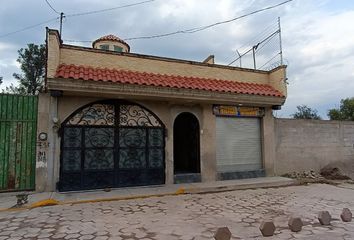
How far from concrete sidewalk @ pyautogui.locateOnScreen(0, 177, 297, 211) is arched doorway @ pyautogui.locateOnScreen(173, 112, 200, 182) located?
98 cm

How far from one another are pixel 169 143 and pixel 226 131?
256 centimetres

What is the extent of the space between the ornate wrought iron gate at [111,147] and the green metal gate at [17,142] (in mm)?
913

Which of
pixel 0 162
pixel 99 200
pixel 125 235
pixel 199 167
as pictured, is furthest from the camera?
pixel 199 167

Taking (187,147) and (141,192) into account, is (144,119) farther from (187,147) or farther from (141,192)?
(187,147)

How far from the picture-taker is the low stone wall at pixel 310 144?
1250 centimetres

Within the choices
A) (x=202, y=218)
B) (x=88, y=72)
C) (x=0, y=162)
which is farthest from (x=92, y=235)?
(x=88, y=72)

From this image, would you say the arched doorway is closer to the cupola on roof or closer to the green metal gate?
the green metal gate

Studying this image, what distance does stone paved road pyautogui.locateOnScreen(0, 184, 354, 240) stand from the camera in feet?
16.6

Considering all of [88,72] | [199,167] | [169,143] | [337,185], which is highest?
[88,72]

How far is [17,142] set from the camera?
8.59m

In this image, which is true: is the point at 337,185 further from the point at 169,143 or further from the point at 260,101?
the point at 169,143

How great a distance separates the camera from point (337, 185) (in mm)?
10938

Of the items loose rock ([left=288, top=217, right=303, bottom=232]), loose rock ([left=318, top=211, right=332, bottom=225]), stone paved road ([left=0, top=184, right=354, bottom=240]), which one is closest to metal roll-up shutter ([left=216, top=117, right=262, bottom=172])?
stone paved road ([left=0, top=184, right=354, bottom=240])

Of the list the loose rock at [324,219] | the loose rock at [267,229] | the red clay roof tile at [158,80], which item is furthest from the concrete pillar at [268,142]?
the loose rock at [267,229]
